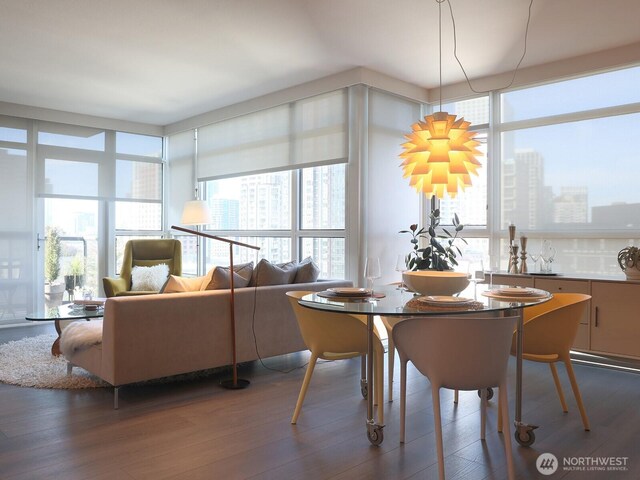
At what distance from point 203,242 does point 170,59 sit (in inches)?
118

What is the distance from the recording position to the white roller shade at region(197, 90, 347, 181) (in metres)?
5.31

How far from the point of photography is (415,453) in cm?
254

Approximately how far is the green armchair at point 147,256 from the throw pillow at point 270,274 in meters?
2.29

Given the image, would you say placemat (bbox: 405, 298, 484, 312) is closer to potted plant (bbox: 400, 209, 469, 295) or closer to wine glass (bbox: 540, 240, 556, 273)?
potted plant (bbox: 400, 209, 469, 295)

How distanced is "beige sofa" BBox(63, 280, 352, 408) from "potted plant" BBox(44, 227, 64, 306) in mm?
3131

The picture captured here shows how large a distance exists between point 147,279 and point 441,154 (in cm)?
396

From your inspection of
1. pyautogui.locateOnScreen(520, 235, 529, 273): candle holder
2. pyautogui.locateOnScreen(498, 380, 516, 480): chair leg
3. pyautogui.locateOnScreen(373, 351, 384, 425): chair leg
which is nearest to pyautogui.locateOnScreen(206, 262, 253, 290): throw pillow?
pyautogui.locateOnScreen(373, 351, 384, 425): chair leg

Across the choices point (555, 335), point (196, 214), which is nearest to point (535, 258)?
point (555, 335)

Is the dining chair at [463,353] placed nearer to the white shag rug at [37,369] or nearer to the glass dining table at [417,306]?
the glass dining table at [417,306]

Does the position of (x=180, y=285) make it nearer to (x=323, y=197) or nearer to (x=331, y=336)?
(x=331, y=336)

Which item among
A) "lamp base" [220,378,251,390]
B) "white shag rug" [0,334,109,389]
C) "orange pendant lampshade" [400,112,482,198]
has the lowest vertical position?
"lamp base" [220,378,251,390]

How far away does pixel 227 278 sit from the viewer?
3.81 m

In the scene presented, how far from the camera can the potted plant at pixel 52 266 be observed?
662cm

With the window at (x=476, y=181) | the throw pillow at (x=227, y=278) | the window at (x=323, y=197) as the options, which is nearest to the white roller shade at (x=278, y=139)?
the window at (x=323, y=197)
